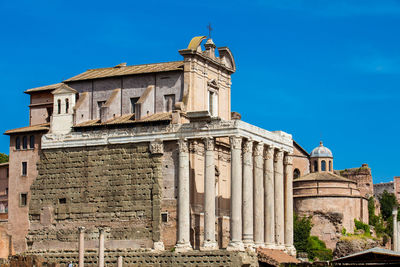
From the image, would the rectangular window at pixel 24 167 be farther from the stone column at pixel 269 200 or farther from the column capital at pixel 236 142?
the stone column at pixel 269 200

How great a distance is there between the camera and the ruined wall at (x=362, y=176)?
102 metres

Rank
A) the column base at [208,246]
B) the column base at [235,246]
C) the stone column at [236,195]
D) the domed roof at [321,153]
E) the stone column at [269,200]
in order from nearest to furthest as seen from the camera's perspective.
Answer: the column base at [235,246]
the stone column at [236,195]
the column base at [208,246]
the stone column at [269,200]
the domed roof at [321,153]

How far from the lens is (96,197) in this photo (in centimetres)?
6988

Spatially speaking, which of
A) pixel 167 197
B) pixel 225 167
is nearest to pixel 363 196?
pixel 225 167

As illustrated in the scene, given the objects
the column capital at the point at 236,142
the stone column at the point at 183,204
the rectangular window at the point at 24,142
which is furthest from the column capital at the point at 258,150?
the rectangular window at the point at 24,142

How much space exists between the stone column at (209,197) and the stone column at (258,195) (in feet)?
13.7

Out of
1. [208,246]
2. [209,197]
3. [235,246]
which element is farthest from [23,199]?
[235,246]

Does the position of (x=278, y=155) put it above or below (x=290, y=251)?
above

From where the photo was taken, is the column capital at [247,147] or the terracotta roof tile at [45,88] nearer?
the column capital at [247,147]

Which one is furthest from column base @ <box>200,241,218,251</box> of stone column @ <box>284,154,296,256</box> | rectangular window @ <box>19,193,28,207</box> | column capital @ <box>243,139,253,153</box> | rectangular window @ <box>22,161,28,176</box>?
rectangular window @ <box>22,161,28,176</box>

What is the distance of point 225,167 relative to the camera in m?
72.6

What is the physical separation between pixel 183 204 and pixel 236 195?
12.0ft

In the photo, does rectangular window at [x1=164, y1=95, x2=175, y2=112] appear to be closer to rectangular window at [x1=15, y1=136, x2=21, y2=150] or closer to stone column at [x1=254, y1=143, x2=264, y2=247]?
stone column at [x1=254, y1=143, x2=264, y2=247]

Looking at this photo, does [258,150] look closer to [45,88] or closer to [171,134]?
[171,134]
